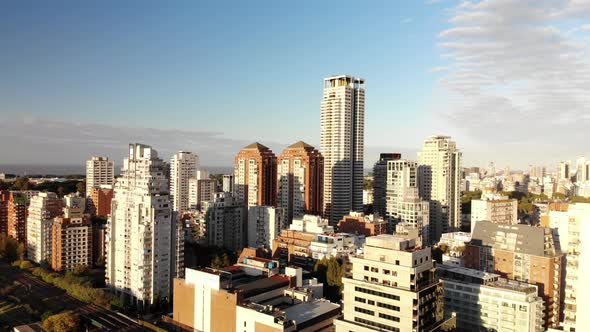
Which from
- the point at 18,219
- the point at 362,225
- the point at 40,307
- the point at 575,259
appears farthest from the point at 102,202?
the point at 575,259

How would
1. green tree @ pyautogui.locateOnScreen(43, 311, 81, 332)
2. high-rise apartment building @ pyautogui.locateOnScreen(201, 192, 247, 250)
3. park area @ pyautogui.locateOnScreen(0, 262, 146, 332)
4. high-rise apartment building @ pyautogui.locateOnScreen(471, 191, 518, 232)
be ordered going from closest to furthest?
green tree @ pyautogui.locateOnScreen(43, 311, 81, 332) < park area @ pyautogui.locateOnScreen(0, 262, 146, 332) < high-rise apartment building @ pyautogui.locateOnScreen(201, 192, 247, 250) < high-rise apartment building @ pyautogui.locateOnScreen(471, 191, 518, 232)

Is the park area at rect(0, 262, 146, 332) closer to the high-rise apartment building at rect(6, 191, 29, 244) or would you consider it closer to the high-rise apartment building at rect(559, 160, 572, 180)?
the high-rise apartment building at rect(6, 191, 29, 244)

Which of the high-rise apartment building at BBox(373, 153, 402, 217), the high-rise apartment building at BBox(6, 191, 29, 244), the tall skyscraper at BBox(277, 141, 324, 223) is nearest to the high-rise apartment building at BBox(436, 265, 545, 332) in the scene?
the tall skyscraper at BBox(277, 141, 324, 223)

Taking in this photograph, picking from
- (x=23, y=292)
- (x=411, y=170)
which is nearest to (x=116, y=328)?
(x=23, y=292)

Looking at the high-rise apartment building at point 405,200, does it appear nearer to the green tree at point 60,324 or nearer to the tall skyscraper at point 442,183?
the tall skyscraper at point 442,183

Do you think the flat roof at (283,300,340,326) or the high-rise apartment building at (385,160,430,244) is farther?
the high-rise apartment building at (385,160,430,244)

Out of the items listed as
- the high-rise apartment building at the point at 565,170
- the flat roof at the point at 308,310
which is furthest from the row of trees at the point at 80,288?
the high-rise apartment building at the point at 565,170

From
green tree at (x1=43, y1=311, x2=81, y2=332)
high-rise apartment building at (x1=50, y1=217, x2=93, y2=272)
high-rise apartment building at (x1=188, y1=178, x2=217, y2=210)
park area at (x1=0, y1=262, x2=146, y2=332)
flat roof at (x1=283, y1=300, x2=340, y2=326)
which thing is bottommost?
park area at (x1=0, y1=262, x2=146, y2=332)
